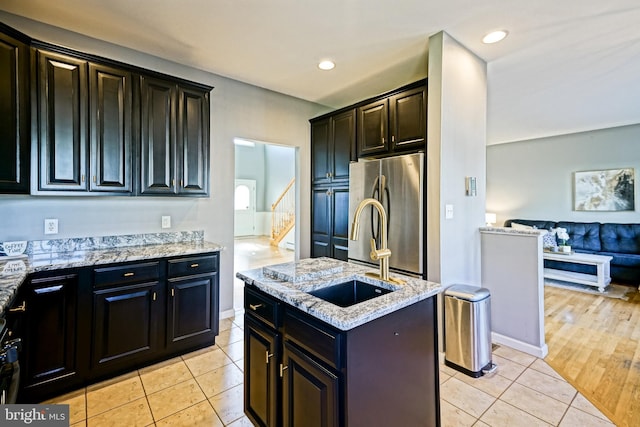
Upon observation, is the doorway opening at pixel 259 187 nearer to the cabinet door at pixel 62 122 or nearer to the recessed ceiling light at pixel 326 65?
the recessed ceiling light at pixel 326 65

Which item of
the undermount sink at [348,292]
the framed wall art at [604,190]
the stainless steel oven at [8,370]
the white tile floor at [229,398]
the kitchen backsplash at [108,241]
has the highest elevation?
the framed wall art at [604,190]

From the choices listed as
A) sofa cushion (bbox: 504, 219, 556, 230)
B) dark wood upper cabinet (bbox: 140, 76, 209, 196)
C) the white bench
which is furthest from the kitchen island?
sofa cushion (bbox: 504, 219, 556, 230)

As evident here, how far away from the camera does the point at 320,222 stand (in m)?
3.92

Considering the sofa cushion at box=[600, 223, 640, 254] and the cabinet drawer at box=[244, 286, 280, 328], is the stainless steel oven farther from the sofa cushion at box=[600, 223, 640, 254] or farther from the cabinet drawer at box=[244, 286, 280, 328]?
the sofa cushion at box=[600, 223, 640, 254]

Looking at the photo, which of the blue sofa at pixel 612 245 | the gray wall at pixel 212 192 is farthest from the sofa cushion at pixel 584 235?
the gray wall at pixel 212 192

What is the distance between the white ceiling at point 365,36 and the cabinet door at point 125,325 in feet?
6.88

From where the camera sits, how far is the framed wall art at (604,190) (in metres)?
5.11

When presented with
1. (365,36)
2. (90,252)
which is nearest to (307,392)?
(90,252)

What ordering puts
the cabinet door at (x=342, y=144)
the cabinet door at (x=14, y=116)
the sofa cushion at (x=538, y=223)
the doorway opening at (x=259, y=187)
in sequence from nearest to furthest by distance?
the cabinet door at (x=14, y=116) → the cabinet door at (x=342, y=144) → the sofa cushion at (x=538, y=223) → the doorway opening at (x=259, y=187)

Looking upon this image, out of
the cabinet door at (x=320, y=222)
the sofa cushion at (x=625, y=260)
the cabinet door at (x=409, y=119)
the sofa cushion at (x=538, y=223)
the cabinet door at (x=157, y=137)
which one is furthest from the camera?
the sofa cushion at (x=538, y=223)

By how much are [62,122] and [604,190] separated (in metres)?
7.80

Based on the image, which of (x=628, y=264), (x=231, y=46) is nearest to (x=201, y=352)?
(x=231, y=46)

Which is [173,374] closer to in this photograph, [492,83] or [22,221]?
[22,221]

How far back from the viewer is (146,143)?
251 cm
